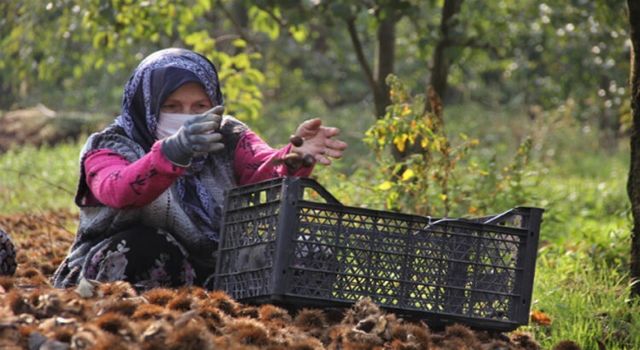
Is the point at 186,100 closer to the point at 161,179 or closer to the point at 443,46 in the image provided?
the point at 161,179

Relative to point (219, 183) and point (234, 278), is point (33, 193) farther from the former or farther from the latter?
point (234, 278)

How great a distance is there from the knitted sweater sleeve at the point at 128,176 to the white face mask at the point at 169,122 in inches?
7.1

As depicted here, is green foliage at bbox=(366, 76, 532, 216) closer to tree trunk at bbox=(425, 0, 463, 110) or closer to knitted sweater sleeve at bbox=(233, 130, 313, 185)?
tree trunk at bbox=(425, 0, 463, 110)

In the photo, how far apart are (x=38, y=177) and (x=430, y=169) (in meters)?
3.88

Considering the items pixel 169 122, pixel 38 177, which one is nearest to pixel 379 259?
pixel 169 122

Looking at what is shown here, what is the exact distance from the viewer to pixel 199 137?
314 cm

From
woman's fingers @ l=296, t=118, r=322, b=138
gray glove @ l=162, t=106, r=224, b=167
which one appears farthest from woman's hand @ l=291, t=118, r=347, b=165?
gray glove @ l=162, t=106, r=224, b=167

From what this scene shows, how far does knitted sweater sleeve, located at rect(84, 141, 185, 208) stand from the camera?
333 cm

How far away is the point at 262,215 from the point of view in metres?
3.26

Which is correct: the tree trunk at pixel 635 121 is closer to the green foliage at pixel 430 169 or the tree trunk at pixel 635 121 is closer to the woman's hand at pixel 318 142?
the green foliage at pixel 430 169

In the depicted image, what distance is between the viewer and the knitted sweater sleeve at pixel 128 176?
10.9 ft

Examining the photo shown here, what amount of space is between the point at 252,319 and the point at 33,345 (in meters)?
0.66

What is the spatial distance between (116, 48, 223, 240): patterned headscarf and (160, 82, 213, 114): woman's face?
0.09 feet

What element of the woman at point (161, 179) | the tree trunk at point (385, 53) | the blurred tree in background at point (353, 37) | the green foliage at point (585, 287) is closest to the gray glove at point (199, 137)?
the woman at point (161, 179)
